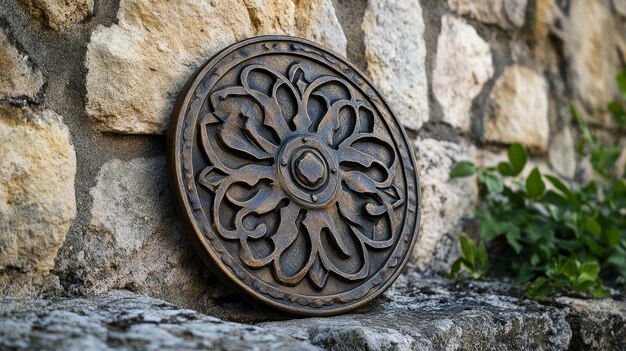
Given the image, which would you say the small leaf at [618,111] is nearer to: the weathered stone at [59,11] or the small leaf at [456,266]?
the small leaf at [456,266]

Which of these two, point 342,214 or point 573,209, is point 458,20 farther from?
point 342,214

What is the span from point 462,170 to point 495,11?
540mm

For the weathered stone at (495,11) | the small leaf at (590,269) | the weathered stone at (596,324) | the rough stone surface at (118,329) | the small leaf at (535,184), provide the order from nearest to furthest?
the rough stone surface at (118,329) < the weathered stone at (596,324) < the small leaf at (590,269) < the small leaf at (535,184) < the weathered stone at (495,11)

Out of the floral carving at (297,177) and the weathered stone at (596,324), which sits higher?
the floral carving at (297,177)

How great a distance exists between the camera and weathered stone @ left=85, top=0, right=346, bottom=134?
121 centimetres

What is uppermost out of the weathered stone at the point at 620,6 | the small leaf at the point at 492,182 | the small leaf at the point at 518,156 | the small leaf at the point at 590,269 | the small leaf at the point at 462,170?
→ the weathered stone at the point at 620,6

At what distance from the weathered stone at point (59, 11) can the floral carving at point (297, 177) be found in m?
0.25

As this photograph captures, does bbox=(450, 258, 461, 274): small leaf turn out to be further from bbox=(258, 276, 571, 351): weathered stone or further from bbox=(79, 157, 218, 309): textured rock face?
bbox=(79, 157, 218, 309): textured rock face

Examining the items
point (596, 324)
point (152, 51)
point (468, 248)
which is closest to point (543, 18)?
point (468, 248)

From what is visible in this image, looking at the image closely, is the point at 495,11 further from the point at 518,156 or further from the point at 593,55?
the point at 593,55

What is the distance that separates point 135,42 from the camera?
1.25m

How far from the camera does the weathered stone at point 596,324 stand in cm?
144

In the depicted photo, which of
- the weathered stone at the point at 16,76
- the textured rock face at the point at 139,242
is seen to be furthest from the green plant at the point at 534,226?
the weathered stone at the point at 16,76

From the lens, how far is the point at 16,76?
112 centimetres
